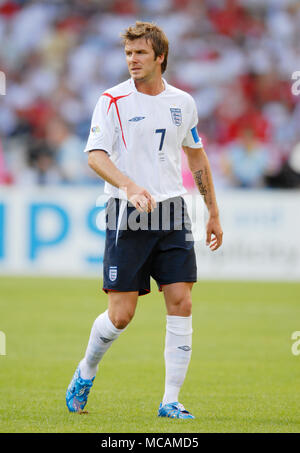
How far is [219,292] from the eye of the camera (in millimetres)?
12688

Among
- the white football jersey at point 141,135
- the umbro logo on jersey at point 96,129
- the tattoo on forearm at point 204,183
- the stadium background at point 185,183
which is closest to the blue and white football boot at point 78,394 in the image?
the stadium background at point 185,183

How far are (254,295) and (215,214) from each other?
6817 millimetres

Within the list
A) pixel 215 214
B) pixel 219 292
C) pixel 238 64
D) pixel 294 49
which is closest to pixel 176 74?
pixel 238 64

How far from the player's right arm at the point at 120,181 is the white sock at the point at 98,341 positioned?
34.3 inches

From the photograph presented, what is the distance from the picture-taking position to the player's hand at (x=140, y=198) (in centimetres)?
482

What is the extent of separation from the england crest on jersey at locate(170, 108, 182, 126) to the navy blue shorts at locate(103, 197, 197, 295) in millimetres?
491

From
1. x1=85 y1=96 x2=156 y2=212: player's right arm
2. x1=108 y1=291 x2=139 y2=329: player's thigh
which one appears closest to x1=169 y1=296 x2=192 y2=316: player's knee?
x1=108 y1=291 x2=139 y2=329: player's thigh

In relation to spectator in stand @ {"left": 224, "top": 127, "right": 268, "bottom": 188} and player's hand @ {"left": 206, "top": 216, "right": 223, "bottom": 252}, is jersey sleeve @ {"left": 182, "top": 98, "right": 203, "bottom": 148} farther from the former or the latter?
spectator in stand @ {"left": 224, "top": 127, "right": 268, "bottom": 188}

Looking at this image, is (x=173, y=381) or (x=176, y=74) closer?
(x=173, y=381)

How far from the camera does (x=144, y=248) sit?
5344mm

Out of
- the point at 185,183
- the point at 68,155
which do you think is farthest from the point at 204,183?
the point at 68,155

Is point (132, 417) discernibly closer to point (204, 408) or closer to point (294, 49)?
point (204, 408)

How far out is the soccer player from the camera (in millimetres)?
5277

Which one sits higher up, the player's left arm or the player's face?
the player's face
